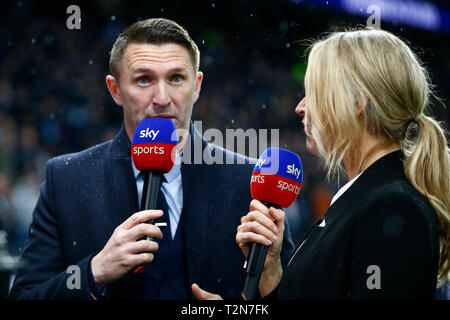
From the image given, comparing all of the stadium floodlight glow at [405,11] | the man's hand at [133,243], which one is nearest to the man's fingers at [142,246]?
the man's hand at [133,243]

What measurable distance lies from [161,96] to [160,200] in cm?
30

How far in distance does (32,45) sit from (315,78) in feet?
12.8

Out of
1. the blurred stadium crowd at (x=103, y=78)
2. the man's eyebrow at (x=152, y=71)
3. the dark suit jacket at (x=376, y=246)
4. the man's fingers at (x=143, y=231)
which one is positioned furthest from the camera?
the blurred stadium crowd at (x=103, y=78)

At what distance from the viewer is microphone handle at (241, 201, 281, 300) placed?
114 centimetres

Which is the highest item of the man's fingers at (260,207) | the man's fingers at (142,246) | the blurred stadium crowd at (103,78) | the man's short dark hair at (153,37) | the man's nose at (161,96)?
the blurred stadium crowd at (103,78)

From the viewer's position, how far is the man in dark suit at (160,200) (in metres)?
1.42

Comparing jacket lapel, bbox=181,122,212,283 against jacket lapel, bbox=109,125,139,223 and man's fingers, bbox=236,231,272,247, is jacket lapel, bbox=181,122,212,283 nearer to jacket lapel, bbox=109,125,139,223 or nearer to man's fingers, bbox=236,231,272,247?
jacket lapel, bbox=109,125,139,223

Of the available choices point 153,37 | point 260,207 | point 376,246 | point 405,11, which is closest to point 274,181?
point 260,207

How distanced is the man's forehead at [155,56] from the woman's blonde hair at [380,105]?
534mm

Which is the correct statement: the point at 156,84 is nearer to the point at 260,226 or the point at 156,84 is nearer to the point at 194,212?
the point at 194,212

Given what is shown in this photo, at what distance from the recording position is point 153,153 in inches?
48.0

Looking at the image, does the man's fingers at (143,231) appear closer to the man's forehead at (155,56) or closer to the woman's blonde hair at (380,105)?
the woman's blonde hair at (380,105)

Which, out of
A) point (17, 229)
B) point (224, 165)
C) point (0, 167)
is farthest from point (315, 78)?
point (0, 167)

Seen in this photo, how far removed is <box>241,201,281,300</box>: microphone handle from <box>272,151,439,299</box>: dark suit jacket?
0.08 meters
